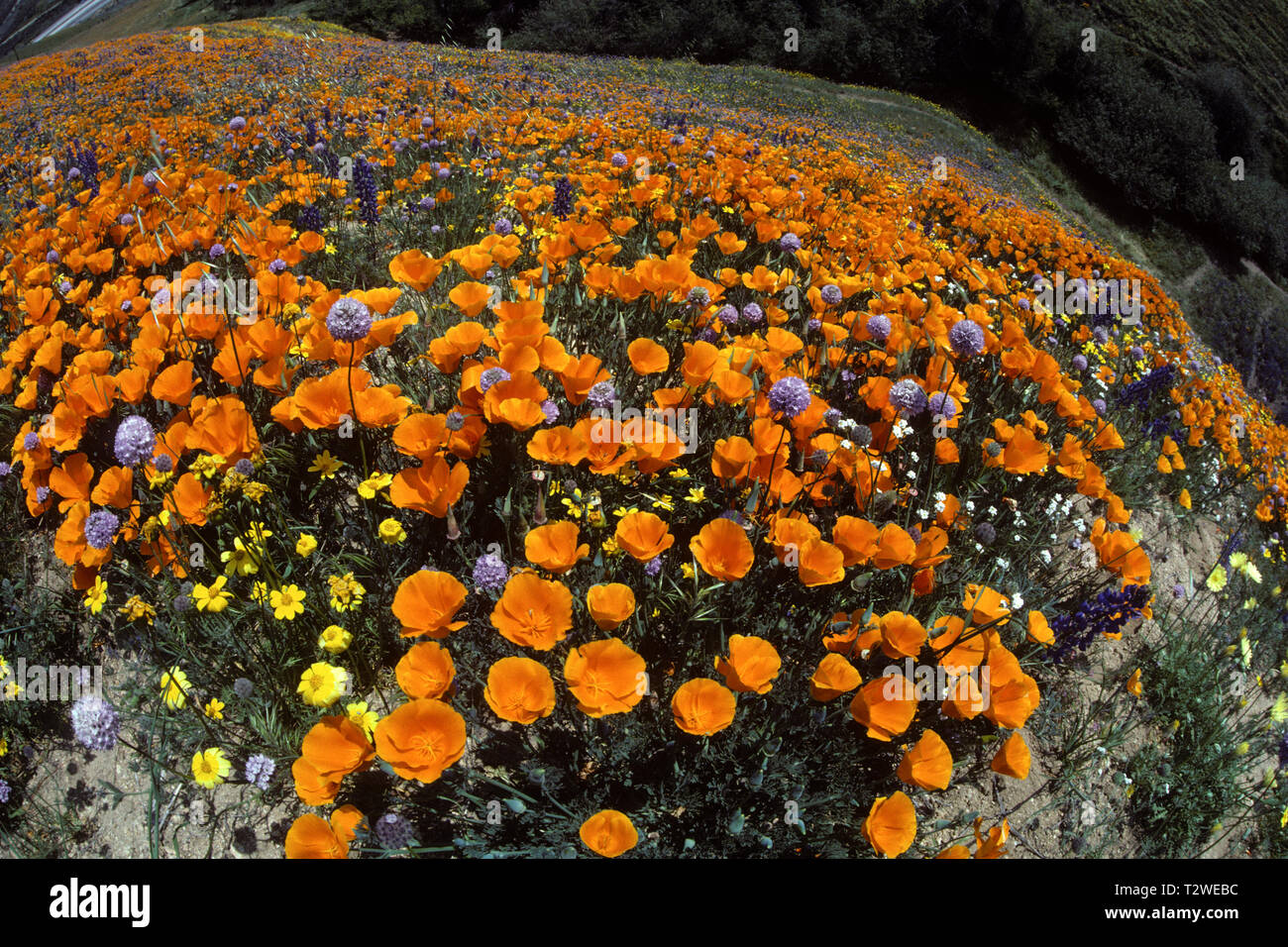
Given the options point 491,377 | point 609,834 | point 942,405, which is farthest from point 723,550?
point 942,405

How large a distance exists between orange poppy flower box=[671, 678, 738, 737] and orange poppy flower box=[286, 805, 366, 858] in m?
0.82

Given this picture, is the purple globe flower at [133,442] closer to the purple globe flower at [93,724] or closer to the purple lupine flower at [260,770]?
the purple globe flower at [93,724]

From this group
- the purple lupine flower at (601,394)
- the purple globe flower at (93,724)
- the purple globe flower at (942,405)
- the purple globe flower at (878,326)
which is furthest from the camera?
the purple globe flower at (878,326)

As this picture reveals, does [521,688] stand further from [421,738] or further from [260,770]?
[260,770]

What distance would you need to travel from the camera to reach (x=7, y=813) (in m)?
1.88

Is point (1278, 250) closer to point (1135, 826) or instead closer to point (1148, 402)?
point (1148, 402)

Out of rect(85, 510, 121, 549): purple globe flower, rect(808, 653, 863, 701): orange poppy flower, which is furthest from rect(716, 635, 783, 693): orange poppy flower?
rect(85, 510, 121, 549): purple globe flower

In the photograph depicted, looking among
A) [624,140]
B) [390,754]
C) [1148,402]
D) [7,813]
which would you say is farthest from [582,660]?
[624,140]

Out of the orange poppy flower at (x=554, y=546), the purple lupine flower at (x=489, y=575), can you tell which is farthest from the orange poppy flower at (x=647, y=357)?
the purple lupine flower at (x=489, y=575)

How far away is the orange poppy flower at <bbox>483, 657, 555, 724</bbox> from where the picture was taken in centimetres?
149

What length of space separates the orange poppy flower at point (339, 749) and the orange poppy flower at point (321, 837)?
0.31 feet

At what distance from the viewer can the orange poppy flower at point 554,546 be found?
1707mm

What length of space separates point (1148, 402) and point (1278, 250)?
37510 millimetres

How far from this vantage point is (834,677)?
1.71 metres
